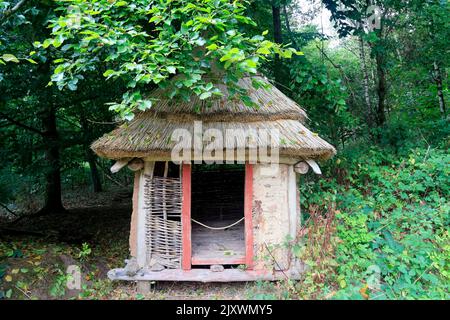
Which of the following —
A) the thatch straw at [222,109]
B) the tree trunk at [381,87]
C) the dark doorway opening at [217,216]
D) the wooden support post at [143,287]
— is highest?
the tree trunk at [381,87]

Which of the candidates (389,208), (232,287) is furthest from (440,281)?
(232,287)

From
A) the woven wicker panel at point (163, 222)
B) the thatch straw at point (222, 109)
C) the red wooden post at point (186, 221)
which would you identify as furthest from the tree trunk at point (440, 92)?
the woven wicker panel at point (163, 222)

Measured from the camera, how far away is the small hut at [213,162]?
519cm

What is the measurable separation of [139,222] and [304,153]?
282 centimetres

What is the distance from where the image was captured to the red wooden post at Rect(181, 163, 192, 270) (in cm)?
539

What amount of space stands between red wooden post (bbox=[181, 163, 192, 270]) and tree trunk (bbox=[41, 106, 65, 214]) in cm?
468

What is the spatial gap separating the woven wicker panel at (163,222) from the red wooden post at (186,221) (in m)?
0.11

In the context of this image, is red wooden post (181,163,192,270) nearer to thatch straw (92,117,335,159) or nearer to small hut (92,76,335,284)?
small hut (92,76,335,284)

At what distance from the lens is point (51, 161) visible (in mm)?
9266

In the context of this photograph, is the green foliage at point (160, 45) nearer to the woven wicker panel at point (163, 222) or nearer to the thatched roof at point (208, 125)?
the thatched roof at point (208, 125)

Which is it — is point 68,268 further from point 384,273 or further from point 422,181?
point 422,181

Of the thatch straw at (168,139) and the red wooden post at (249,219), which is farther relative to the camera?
the red wooden post at (249,219)

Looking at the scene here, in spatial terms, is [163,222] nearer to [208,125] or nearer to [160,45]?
[208,125]

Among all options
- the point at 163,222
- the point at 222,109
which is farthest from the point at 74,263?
the point at 222,109
